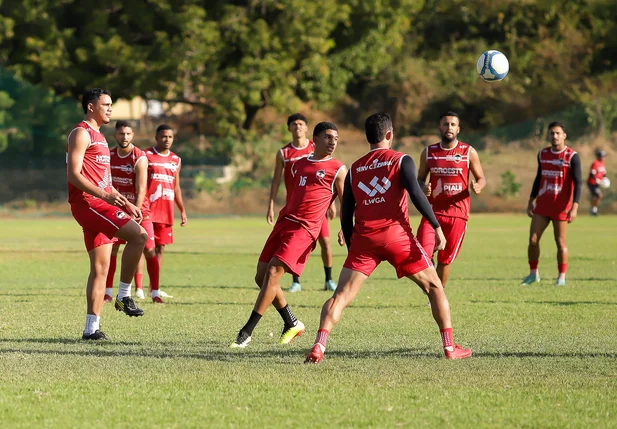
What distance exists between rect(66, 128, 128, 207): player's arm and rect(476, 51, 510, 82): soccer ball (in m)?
6.16

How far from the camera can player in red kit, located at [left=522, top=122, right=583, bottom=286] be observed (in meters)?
14.9

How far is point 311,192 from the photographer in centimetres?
941

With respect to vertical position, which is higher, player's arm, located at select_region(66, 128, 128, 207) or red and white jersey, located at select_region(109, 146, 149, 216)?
player's arm, located at select_region(66, 128, 128, 207)

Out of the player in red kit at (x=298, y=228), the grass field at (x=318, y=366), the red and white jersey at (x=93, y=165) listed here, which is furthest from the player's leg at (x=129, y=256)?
the player in red kit at (x=298, y=228)

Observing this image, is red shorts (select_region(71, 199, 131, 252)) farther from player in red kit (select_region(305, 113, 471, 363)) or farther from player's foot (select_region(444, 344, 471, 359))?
player's foot (select_region(444, 344, 471, 359))

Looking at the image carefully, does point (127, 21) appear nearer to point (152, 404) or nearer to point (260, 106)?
point (260, 106)

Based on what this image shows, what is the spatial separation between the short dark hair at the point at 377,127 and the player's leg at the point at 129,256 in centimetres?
263

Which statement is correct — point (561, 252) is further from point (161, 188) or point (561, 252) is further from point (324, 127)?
point (324, 127)

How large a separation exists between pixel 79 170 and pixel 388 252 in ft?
9.72

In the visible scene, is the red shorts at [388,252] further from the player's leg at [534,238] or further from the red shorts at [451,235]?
the player's leg at [534,238]

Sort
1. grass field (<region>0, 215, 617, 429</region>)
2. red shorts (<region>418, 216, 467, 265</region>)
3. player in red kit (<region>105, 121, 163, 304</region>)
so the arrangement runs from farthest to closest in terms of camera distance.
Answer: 1. player in red kit (<region>105, 121, 163, 304</region>)
2. red shorts (<region>418, 216, 467, 265</region>)
3. grass field (<region>0, 215, 617, 429</region>)

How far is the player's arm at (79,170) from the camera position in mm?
9016

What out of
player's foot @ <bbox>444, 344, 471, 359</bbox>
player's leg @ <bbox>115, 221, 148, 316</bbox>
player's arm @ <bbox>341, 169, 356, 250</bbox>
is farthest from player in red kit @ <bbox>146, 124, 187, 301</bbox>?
player's foot @ <bbox>444, 344, 471, 359</bbox>

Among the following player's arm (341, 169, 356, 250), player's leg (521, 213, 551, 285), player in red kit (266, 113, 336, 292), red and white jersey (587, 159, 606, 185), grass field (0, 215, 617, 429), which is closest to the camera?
grass field (0, 215, 617, 429)
